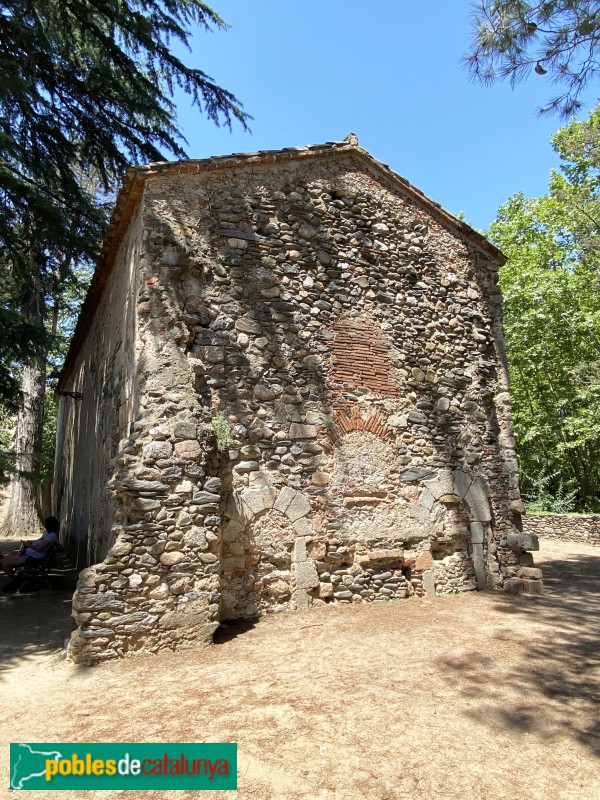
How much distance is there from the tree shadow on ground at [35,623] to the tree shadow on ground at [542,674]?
13.5 feet

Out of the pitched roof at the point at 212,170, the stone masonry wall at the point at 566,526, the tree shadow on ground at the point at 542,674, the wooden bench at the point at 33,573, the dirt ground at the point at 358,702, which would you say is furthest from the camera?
the stone masonry wall at the point at 566,526

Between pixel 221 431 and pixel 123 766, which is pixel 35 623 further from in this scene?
pixel 123 766

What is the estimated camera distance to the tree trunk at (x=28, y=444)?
1499 centimetres

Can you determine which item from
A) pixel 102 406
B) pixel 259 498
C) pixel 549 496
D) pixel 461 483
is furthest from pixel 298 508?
pixel 549 496

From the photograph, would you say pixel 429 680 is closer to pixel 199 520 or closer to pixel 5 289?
pixel 199 520

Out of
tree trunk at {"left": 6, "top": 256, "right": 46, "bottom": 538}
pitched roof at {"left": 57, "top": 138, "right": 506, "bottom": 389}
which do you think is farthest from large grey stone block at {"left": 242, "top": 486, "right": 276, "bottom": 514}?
tree trunk at {"left": 6, "top": 256, "right": 46, "bottom": 538}

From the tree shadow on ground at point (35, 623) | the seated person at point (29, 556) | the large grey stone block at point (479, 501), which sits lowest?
the tree shadow on ground at point (35, 623)

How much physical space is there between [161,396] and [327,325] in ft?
8.24

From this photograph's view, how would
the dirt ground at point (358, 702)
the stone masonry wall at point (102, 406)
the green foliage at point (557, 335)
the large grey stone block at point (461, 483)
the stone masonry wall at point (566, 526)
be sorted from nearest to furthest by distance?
1. the dirt ground at point (358, 702)
2. the stone masonry wall at point (102, 406)
3. the large grey stone block at point (461, 483)
4. the stone masonry wall at point (566, 526)
5. the green foliage at point (557, 335)

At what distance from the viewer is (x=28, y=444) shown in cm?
1485

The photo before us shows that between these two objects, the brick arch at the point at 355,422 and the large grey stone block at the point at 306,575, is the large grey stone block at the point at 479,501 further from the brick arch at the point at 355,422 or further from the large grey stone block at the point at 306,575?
the large grey stone block at the point at 306,575

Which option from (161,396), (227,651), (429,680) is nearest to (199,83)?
(161,396)

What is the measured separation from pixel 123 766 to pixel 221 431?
3.45 m

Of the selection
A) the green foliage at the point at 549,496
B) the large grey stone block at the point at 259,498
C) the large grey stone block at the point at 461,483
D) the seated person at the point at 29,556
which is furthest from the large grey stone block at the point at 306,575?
the green foliage at the point at 549,496
